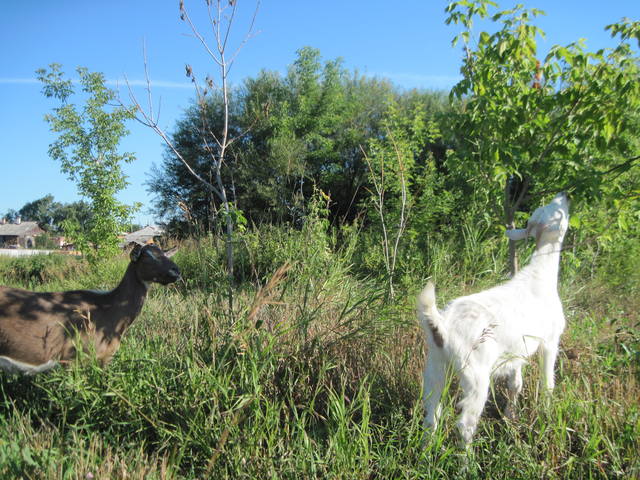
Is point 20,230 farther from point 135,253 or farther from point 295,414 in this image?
point 295,414

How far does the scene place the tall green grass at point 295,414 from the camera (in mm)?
2465

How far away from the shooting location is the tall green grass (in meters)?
2.46

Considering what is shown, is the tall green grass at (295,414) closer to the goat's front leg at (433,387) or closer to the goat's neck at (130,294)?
the goat's front leg at (433,387)

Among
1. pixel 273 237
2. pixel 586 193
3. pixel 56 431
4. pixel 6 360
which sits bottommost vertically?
pixel 56 431

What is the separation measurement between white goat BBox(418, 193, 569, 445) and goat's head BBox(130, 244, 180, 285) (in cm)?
238

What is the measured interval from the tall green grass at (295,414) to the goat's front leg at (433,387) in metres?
0.10

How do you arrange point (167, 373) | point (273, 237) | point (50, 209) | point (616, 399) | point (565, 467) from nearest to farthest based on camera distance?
point (565, 467) → point (616, 399) → point (167, 373) → point (273, 237) → point (50, 209)

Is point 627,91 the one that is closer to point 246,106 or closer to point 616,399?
point 616,399

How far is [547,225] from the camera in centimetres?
328

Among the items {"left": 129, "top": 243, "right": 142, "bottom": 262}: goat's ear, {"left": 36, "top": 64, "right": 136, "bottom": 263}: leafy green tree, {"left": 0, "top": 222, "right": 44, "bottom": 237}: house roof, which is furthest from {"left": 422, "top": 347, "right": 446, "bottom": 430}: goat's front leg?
{"left": 0, "top": 222, "right": 44, "bottom": 237}: house roof

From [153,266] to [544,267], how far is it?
319cm

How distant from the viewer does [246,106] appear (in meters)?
16.2

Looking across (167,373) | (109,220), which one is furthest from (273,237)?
(167,373)

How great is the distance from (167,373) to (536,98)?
3.60 meters
